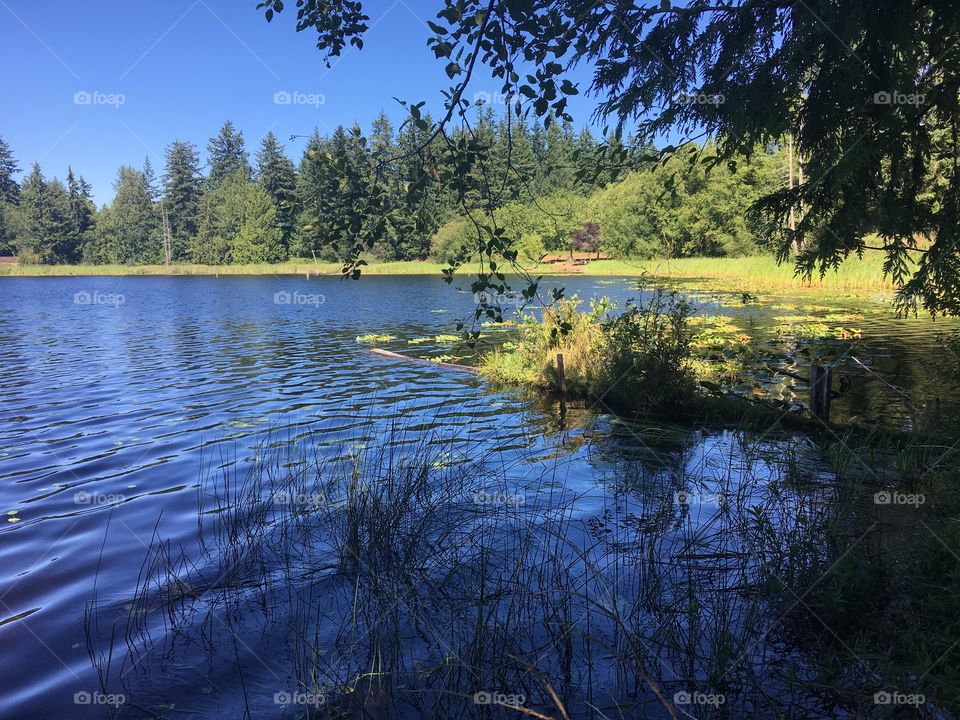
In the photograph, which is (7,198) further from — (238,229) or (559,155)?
(559,155)

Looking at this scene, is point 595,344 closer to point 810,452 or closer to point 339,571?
point 810,452

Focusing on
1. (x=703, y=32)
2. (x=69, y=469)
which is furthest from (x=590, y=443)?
(x=69, y=469)

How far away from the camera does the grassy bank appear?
97.7 feet

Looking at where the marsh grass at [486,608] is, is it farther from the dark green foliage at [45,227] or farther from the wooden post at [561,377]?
the dark green foliage at [45,227]

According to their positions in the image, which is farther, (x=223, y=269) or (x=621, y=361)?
(x=223, y=269)

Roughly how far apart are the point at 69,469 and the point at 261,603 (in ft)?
17.7

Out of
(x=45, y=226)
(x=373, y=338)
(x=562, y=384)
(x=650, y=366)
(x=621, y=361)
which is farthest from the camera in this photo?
(x=45, y=226)

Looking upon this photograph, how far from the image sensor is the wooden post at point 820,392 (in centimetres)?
880

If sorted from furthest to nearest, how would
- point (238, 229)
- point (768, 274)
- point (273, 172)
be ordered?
point (238, 229) < point (273, 172) < point (768, 274)

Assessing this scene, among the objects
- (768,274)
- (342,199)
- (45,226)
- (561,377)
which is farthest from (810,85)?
(45,226)

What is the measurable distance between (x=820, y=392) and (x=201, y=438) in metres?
8.91

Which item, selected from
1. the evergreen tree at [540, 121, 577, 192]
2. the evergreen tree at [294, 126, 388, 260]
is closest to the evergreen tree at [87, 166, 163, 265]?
the evergreen tree at [540, 121, 577, 192]

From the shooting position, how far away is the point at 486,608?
166 inches

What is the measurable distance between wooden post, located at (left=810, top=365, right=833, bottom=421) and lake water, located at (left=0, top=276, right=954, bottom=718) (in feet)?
3.09
